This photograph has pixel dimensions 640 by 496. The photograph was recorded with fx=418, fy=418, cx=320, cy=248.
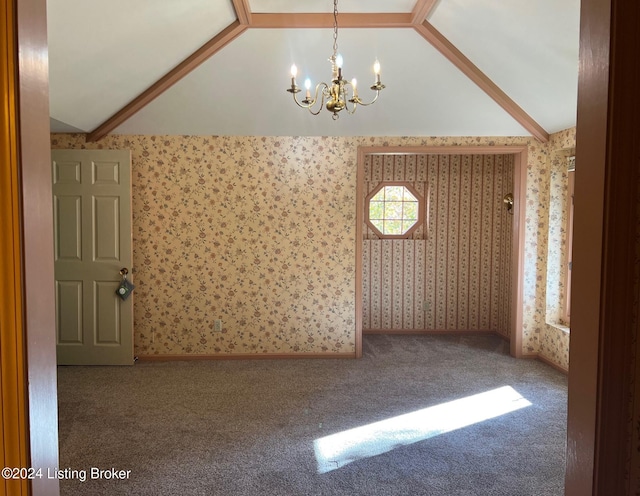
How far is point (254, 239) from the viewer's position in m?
4.49

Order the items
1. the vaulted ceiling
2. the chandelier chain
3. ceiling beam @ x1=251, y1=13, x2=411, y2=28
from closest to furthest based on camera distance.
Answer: the vaulted ceiling, the chandelier chain, ceiling beam @ x1=251, y1=13, x2=411, y2=28

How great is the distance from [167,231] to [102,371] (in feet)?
5.03

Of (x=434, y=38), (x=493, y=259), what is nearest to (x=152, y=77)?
(x=434, y=38)

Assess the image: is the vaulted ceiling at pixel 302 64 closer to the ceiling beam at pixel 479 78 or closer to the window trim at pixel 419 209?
the ceiling beam at pixel 479 78

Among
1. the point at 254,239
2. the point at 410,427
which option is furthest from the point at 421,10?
the point at 410,427

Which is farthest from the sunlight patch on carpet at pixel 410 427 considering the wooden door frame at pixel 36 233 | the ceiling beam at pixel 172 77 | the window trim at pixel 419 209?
the ceiling beam at pixel 172 77

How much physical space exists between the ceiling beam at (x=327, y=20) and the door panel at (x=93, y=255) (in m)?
1.96

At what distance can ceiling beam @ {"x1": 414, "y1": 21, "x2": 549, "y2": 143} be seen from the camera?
10.9ft

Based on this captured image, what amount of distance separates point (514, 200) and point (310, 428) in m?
3.21

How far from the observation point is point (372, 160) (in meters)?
5.61

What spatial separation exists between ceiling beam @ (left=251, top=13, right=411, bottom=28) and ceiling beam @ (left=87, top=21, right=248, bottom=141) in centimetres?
17

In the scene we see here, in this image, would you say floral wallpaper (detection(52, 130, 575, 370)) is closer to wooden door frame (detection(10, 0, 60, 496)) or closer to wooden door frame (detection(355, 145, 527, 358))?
wooden door frame (detection(355, 145, 527, 358))

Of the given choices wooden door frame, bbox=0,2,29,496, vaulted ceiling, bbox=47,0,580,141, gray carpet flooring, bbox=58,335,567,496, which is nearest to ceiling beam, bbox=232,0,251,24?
vaulted ceiling, bbox=47,0,580,141

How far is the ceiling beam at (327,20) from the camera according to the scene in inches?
125
